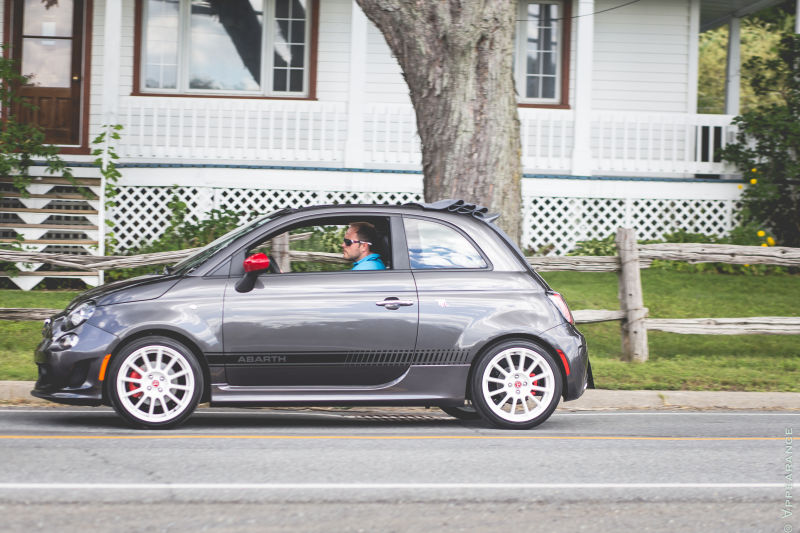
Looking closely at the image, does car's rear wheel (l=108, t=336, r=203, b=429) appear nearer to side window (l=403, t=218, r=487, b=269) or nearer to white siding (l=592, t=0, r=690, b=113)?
side window (l=403, t=218, r=487, b=269)

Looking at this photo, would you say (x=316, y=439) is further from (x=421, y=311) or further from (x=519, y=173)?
(x=519, y=173)

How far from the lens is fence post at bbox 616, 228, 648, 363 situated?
1045cm

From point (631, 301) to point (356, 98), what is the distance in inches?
326

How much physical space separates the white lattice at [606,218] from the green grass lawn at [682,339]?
1.00m

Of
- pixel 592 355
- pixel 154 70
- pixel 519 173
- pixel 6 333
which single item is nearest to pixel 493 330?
pixel 519 173

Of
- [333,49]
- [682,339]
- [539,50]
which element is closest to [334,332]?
[682,339]

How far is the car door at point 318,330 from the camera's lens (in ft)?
24.1

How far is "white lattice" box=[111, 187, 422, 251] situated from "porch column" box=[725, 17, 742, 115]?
307 inches

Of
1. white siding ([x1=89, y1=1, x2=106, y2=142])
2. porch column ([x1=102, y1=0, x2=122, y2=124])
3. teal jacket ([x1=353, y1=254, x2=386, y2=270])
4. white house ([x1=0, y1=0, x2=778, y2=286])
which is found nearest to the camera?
teal jacket ([x1=353, y1=254, x2=386, y2=270])

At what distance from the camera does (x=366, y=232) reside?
26.4 feet

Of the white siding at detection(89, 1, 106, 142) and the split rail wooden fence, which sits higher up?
the white siding at detection(89, 1, 106, 142)

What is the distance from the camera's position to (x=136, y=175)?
16750mm

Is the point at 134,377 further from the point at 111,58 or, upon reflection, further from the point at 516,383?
the point at 111,58

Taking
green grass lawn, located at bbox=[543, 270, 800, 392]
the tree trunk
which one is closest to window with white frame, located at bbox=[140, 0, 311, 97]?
green grass lawn, located at bbox=[543, 270, 800, 392]
